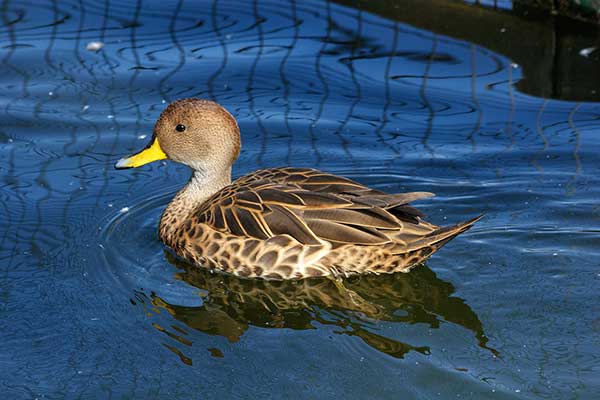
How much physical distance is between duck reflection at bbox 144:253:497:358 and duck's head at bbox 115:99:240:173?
2.53 ft

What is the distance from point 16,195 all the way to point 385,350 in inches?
130

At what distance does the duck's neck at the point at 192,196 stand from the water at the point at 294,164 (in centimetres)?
19

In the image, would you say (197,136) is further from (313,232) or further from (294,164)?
(294,164)

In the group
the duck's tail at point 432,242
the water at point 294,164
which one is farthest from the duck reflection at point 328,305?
the duck's tail at point 432,242

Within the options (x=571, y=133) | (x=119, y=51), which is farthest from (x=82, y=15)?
(x=571, y=133)

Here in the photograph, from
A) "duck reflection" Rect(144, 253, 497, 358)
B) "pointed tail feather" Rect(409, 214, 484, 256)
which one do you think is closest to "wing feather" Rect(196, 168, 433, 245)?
"pointed tail feather" Rect(409, 214, 484, 256)

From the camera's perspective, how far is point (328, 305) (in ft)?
20.0

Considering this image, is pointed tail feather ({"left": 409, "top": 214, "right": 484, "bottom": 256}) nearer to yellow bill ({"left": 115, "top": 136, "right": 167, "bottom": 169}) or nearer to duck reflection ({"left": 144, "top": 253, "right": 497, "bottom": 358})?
duck reflection ({"left": 144, "top": 253, "right": 497, "bottom": 358})

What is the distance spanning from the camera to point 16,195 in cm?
753

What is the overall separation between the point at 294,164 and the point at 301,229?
181cm

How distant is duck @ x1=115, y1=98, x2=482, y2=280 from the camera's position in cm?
625

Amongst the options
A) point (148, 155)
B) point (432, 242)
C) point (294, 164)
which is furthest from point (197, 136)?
point (432, 242)

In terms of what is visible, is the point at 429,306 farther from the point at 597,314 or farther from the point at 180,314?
the point at 180,314

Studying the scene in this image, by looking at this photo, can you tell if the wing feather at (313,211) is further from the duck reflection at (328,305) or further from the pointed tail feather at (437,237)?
the duck reflection at (328,305)
